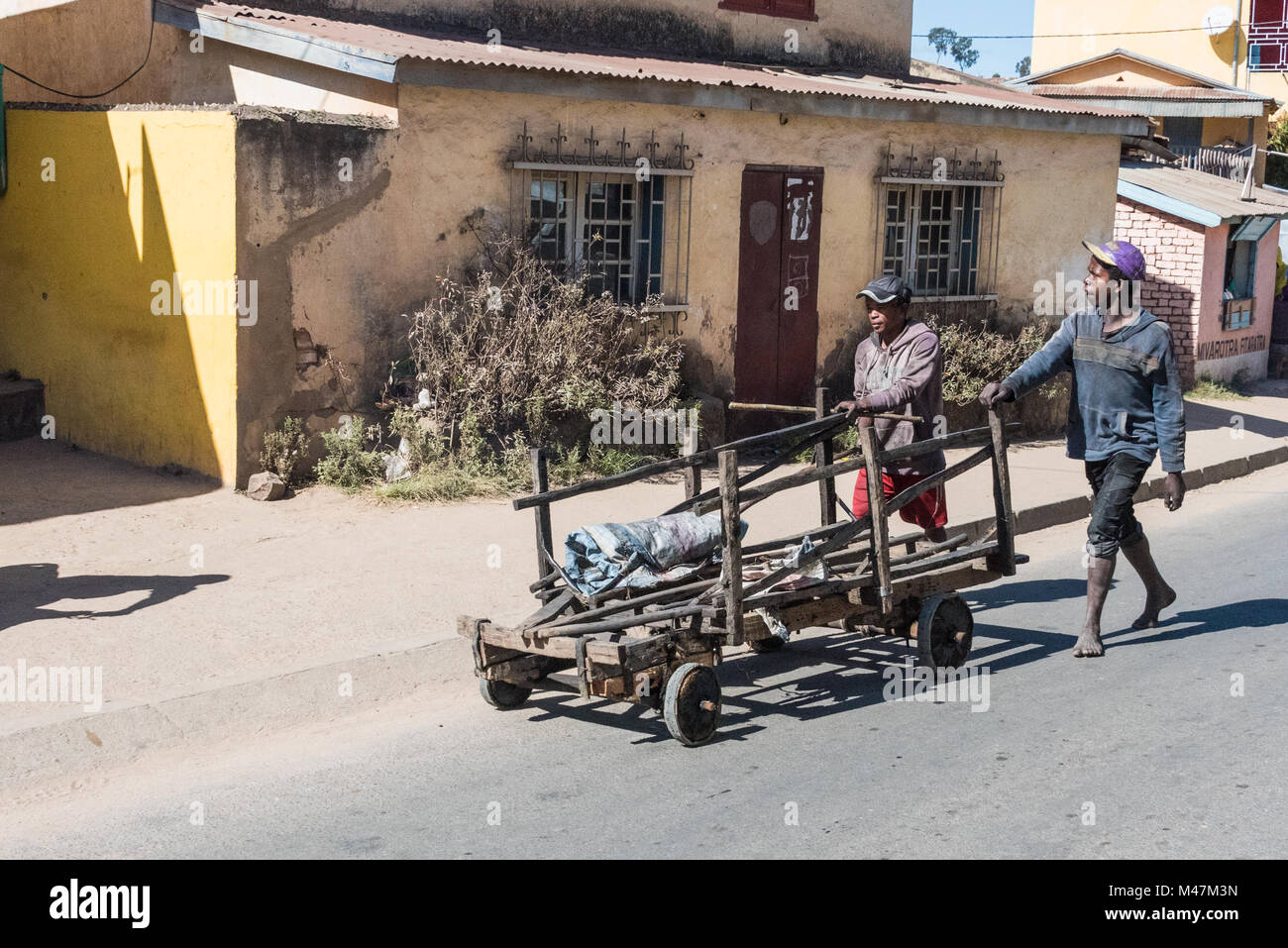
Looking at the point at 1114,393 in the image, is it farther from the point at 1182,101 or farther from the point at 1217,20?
the point at 1217,20

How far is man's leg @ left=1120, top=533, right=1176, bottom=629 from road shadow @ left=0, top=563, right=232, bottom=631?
16.2ft

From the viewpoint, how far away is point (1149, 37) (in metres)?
33.0

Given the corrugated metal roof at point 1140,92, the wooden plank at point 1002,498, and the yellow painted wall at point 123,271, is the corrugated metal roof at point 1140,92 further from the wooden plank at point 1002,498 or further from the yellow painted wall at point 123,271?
the wooden plank at point 1002,498

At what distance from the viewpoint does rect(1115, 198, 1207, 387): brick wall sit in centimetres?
1831

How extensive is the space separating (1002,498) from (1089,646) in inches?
37.3

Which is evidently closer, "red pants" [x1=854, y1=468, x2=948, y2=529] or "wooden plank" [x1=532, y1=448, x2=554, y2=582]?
"wooden plank" [x1=532, y1=448, x2=554, y2=582]

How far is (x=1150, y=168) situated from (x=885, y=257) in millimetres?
8909

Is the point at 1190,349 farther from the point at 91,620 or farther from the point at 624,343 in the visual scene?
the point at 91,620

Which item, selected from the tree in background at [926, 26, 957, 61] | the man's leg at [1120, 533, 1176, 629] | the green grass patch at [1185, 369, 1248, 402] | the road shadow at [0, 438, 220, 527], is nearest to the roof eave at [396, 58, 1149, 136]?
the road shadow at [0, 438, 220, 527]

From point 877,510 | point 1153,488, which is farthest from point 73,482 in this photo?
point 1153,488

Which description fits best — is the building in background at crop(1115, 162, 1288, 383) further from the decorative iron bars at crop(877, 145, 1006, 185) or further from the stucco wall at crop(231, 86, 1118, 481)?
the stucco wall at crop(231, 86, 1118, 481)

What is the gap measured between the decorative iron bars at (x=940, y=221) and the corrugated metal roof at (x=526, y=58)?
686 mm

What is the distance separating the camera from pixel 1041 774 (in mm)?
5285
